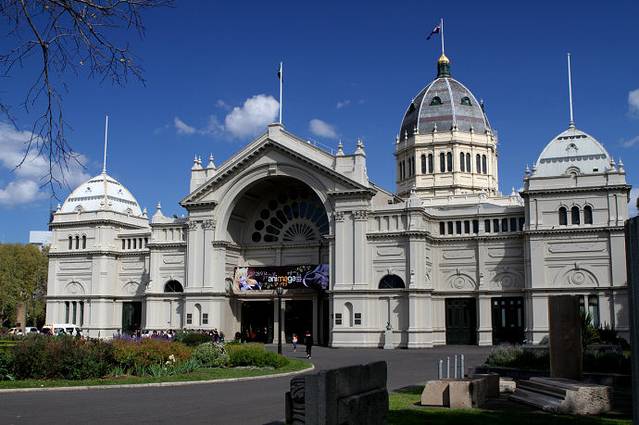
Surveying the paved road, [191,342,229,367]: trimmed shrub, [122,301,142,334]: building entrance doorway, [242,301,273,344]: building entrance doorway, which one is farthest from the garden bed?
[122,301,142,334]: building entrance doorway

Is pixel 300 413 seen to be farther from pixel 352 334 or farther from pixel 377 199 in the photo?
pixel 377 199

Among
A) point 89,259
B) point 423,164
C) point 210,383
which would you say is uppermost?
point 423,164

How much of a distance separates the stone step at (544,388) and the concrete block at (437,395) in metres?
2.68

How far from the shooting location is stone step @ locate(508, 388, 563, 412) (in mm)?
18000

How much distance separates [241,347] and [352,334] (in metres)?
24.3

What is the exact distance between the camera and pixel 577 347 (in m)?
20.8

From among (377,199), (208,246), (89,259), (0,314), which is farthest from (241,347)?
(0,314)

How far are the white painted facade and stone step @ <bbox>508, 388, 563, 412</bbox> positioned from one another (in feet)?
113

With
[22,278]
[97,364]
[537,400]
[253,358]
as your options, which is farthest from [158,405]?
[22,278]

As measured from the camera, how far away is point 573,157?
187 feet

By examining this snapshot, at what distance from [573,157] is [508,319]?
13792 millimetres

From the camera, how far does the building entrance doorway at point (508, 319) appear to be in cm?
5597

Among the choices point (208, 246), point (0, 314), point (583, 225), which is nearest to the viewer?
point (583, 225)

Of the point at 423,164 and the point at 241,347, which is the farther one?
the point at 423,164
